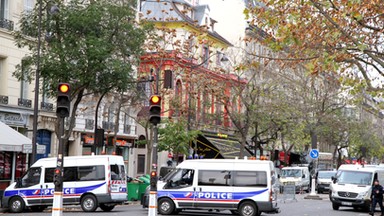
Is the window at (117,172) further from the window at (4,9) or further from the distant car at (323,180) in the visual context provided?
the distant car at (323,180)

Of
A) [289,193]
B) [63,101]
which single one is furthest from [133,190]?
[63,101]

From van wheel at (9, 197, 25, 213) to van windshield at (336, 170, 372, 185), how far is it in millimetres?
15238

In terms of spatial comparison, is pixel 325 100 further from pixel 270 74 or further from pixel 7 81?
pixel 7 81

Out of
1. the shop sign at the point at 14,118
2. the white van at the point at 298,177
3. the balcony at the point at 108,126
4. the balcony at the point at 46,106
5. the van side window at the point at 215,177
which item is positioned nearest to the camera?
the van side window at the point at 215,177

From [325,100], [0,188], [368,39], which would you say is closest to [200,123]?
[325,100]

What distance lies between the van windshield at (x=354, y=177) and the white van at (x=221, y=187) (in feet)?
30.5

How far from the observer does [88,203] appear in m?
27.3

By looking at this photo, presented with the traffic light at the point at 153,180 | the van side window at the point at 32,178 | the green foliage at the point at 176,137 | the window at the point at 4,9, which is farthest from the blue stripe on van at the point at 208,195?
the green foliage at the point at 176,137

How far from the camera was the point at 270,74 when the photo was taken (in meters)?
48.7

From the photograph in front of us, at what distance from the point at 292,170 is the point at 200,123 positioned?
25.1 ft

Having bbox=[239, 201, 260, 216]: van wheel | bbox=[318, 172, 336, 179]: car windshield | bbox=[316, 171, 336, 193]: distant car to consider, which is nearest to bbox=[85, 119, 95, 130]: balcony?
bbox=[316, 171, 336, 193]: distant car

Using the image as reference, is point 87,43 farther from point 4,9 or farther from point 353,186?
point 353,186

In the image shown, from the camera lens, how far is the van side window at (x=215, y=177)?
2605cm

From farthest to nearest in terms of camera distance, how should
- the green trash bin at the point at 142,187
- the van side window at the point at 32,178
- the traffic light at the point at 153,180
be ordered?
the green trash bin at the point at 142,187 < the van side window at the point at 32,178 < the traffic light at the point at 153,180
